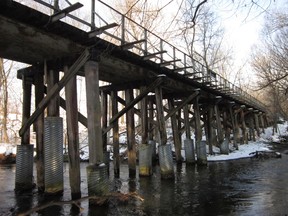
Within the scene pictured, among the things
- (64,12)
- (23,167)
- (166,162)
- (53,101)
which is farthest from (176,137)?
(64,12)

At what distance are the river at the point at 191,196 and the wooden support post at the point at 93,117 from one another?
1017mm

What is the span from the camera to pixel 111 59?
8570mm

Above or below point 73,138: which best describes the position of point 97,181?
below

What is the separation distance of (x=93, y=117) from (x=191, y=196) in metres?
2.75

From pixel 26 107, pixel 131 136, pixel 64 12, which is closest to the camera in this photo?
pixel 64 12

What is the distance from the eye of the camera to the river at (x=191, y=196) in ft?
19.9

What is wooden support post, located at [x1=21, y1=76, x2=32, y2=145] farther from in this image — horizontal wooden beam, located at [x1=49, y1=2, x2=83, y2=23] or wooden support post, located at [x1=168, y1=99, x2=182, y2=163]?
wooden support post, located at [x1=168, y1=99, x2=182, y2=163]

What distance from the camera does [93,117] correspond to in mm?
6910

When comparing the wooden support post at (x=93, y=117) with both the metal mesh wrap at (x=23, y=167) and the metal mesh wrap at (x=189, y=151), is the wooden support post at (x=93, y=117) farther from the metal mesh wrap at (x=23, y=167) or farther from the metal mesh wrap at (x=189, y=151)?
the metal mesh wrap at (x=189, y=151)

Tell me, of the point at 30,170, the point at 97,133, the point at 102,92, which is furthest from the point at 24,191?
the point at 102,92

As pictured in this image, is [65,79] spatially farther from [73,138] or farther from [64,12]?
[64,12]

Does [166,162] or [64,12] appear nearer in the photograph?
[64,12]

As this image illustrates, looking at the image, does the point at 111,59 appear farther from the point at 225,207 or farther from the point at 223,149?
the point at 223,149

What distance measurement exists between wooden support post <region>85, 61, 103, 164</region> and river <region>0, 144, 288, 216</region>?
1017mm
